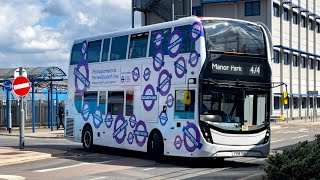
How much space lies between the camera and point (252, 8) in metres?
51.5

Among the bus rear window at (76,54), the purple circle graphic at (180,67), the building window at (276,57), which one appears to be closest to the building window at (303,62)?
the building window at (276,57)

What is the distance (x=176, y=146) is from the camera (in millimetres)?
14984

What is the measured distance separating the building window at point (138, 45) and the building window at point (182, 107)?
2142mm

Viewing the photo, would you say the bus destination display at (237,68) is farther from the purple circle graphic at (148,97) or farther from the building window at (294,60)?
the building window at (294,60)

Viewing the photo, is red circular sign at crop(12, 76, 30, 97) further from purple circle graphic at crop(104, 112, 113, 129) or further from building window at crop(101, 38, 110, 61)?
purple circle graphic at crop(104, 112, 113, 129)

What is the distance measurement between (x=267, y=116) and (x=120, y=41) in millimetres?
5577

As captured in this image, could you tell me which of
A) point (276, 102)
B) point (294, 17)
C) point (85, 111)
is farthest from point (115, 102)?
point (294, 17)

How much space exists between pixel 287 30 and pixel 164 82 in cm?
4221

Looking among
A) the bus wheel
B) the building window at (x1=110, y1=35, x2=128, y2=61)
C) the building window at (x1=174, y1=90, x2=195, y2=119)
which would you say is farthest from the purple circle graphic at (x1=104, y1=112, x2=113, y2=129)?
the building window at (x1=174, y1=90, x2=195, y2=119)

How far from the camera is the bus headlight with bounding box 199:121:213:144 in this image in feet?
46.8

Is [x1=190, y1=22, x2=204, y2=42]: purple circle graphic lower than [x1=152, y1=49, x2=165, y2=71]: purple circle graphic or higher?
higher

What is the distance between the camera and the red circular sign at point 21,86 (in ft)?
62.0

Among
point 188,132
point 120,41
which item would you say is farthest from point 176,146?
point 120,41

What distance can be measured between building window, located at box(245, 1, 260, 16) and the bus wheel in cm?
3730
